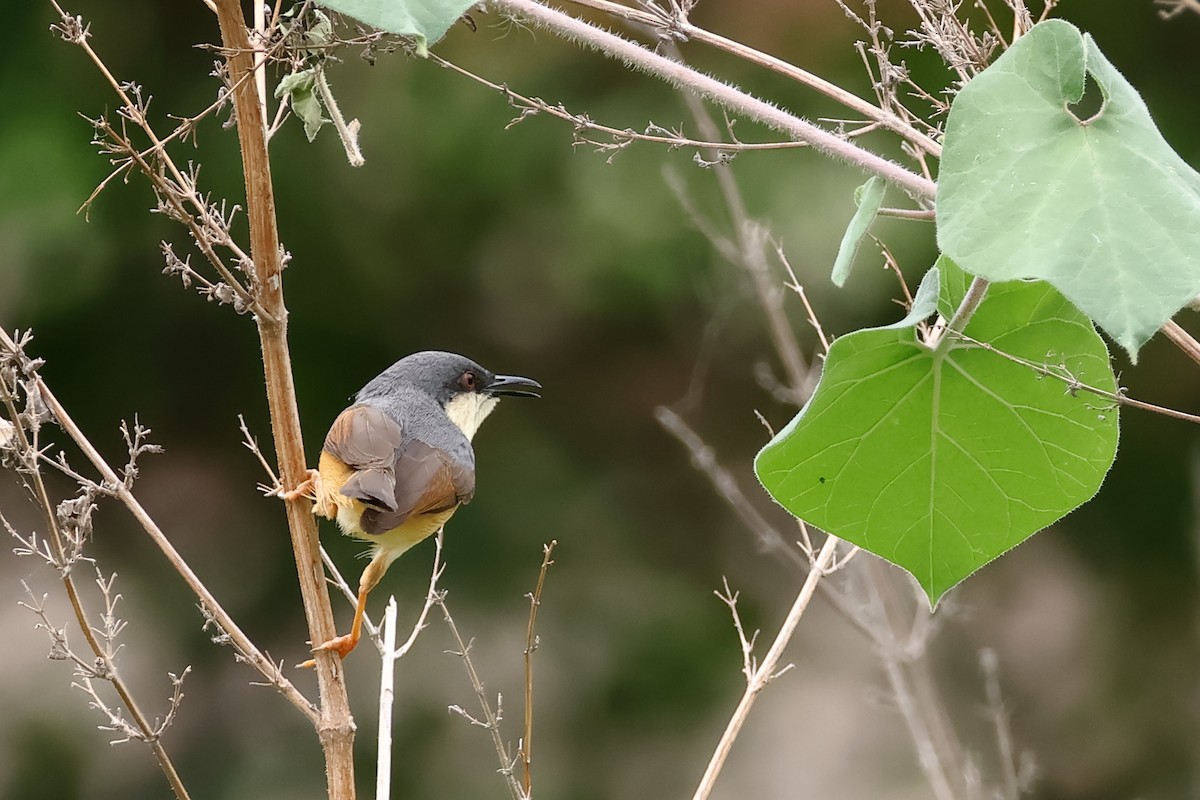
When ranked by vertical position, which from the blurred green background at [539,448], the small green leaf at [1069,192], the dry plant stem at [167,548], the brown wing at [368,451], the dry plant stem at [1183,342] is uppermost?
the small green leaf at [1069,192]

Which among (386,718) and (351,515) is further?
(351,515)

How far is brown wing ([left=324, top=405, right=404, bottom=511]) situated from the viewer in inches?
98.9

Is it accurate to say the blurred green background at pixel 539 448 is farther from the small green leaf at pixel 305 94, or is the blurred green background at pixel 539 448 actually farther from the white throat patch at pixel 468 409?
the small green leaf at pixel 305 94

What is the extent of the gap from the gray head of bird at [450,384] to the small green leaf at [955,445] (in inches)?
65.8

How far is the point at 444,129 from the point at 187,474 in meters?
Result: 1.91

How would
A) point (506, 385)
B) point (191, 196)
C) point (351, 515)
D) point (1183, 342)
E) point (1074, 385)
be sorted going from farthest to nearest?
point (506, 385)
point (351, 515)
point (191, 196)
point (1183, 342)
point (1074, 385)

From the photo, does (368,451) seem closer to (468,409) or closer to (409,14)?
(468,409)

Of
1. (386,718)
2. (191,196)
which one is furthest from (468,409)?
(191,196)

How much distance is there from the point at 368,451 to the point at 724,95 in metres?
1.38

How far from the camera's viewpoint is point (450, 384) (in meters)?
3.27

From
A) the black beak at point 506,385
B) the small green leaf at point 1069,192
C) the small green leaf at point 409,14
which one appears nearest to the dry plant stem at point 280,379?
the small green leaf at point 409,14

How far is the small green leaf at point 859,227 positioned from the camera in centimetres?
138

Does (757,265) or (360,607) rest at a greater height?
(757,265)

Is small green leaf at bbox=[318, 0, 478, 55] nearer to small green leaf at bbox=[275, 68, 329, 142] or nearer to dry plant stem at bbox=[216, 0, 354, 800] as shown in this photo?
dry plant stem at bbox=[216, 0, 354, 800]
